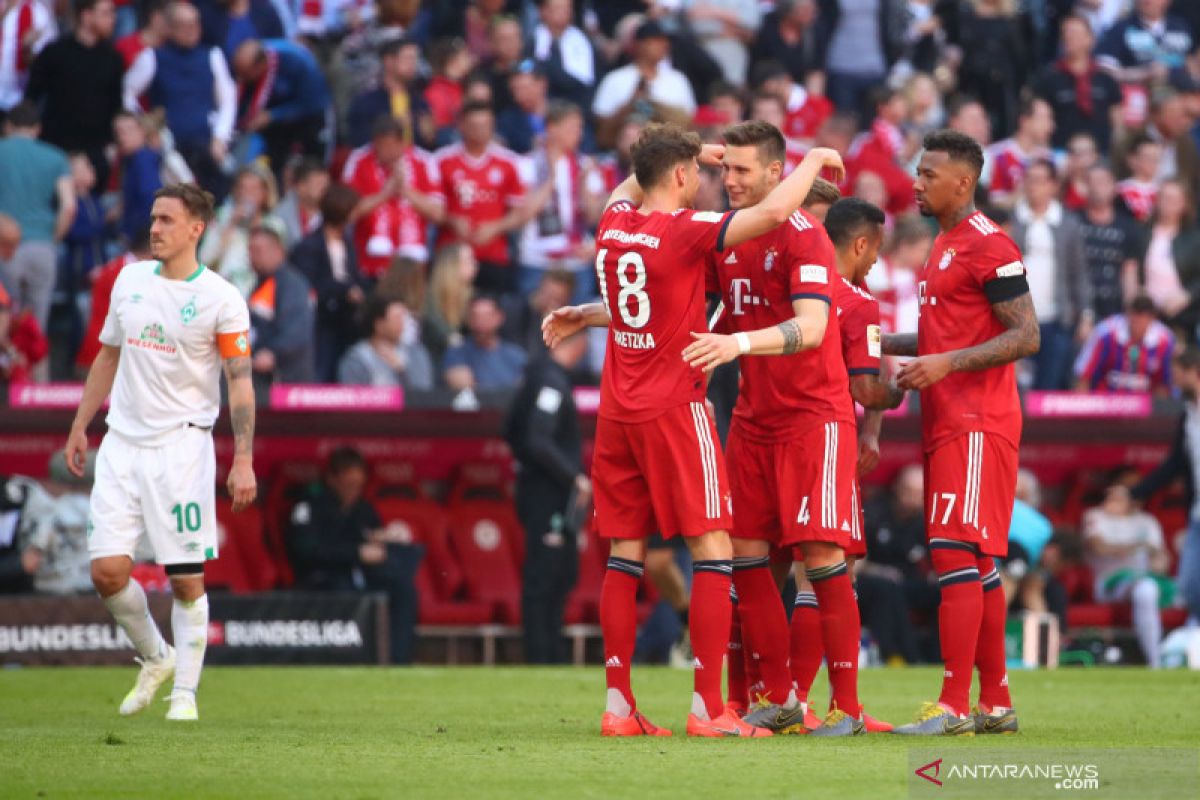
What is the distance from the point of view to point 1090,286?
19.0 m

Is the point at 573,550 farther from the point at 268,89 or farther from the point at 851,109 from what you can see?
the point at 851,109

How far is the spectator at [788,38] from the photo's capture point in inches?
813

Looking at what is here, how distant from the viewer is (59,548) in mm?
14125

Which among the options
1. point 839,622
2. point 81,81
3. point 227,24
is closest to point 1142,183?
point 227,24

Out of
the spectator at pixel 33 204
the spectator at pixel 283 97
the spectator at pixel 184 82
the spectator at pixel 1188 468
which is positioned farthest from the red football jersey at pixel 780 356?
the spectator at pixel 283 97

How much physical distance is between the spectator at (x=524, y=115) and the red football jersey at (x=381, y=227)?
1676 millimetres

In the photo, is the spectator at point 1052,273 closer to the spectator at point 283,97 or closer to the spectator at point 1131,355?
the spectator at point 1131,355

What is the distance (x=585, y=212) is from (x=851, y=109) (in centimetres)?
422

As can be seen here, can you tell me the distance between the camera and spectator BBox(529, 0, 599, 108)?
19.5 meters

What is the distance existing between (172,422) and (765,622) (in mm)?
2907

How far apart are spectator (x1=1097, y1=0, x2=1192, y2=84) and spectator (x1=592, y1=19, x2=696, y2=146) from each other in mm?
5694

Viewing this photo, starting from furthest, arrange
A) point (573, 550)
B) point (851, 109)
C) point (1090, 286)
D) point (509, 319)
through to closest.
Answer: point (851, 109)
point (1090, 286)
point (509, 319)
point (573, 550)

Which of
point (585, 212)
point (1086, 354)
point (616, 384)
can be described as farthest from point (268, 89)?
point (616, 384)

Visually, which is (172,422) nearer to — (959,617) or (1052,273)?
(959,617)
